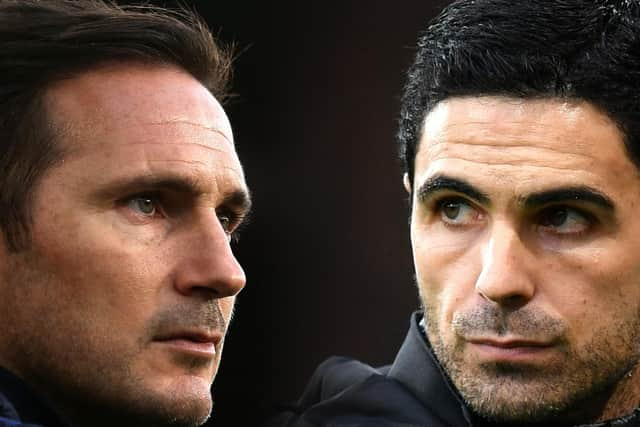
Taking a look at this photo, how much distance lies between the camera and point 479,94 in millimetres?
2674

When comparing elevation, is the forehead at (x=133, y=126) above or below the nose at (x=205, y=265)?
above

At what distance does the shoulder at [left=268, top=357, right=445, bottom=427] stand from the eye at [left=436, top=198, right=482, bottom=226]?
42 centimetres

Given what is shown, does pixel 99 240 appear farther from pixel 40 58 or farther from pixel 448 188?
pixel 448 188

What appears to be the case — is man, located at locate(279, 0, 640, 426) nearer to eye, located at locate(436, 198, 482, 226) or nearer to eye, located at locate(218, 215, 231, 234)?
eye, located at locate(436, 198, 482, 226)

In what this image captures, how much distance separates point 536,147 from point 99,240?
→ 0.96 m

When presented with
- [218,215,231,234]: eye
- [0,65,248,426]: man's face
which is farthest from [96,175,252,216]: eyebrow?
[218,215,231,234]: eye

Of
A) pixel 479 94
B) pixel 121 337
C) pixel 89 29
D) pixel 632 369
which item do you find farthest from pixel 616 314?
pixel 89 29

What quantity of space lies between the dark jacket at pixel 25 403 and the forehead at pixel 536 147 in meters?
0.99

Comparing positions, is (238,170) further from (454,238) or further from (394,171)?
(394,171)

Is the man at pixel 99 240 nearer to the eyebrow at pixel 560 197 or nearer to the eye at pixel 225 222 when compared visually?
the eye at pixel 225 222

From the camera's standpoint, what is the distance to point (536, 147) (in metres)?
2.58

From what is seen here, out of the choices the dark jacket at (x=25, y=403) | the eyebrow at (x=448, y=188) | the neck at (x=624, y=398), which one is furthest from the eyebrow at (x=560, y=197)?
the dark jacket at (x=25, y=403)

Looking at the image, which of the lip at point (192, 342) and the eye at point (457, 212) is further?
the eye at point (457, 212)

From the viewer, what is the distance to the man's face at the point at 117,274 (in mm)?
2303
